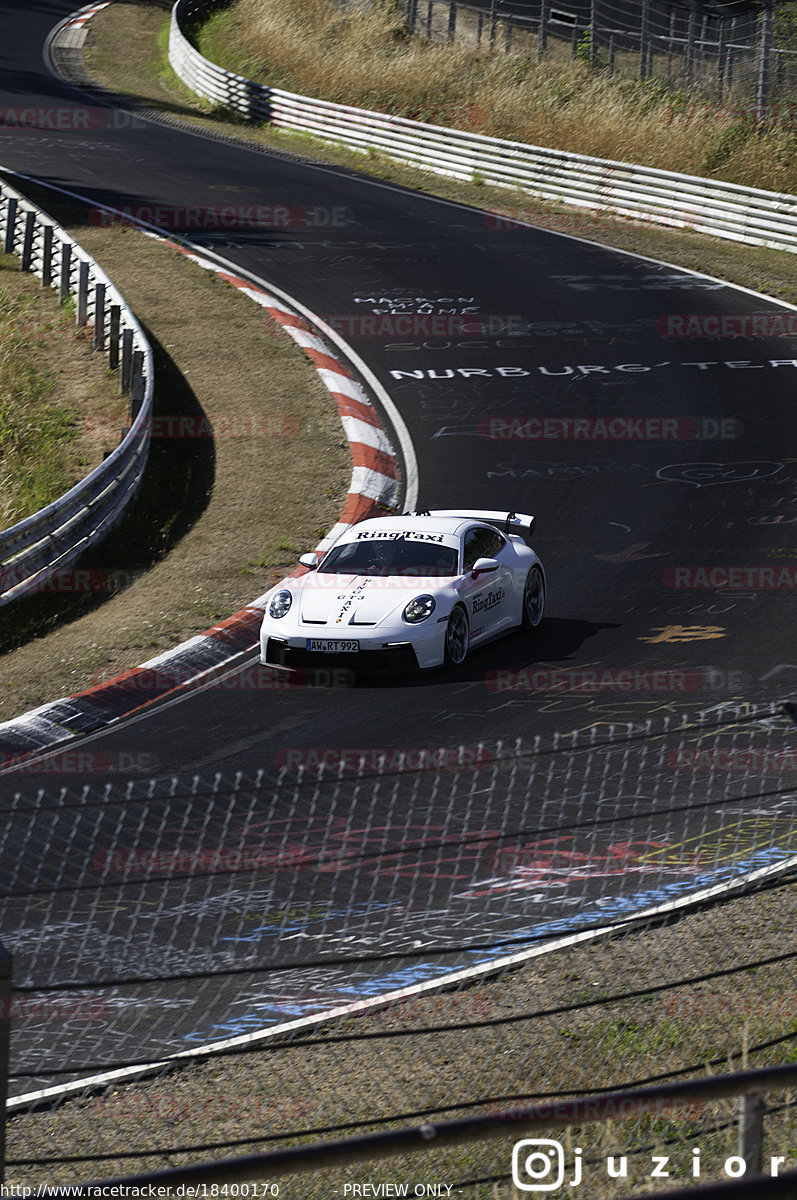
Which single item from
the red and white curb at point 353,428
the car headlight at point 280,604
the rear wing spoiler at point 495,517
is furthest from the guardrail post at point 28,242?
the car headlight at point 280,604

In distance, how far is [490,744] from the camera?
11555mm

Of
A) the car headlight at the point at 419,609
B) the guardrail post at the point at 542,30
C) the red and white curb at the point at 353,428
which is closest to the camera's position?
the car headlight at the point at 419,609

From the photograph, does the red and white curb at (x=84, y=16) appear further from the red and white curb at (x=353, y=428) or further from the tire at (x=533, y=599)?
the tire at (x=533, y=599)

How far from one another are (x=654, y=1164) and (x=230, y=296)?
24.0 m

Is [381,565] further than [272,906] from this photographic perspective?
Yes

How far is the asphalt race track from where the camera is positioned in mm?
8305

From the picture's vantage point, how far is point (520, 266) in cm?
3019

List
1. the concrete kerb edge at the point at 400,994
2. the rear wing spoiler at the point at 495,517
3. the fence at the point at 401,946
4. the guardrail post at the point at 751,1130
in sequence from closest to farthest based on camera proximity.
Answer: the guardrail post at the point at 751,1130 < the fence at the point at 401,946 < the concrete kerb edge at the point at 400,994 < the rear wing spoiler at the point at 495,517

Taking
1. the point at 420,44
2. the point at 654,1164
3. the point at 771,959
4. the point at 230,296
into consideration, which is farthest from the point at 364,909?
the point at 420,44

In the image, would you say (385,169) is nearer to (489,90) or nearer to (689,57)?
(489,90)

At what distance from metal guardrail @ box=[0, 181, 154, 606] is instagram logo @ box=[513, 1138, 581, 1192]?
1181 centimetres

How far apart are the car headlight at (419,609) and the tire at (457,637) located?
22 centimetres

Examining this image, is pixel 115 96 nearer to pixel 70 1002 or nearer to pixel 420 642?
pixel 420 642

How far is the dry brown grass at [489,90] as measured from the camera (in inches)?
1398
